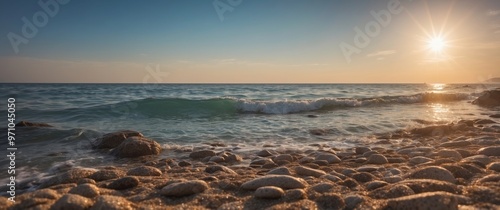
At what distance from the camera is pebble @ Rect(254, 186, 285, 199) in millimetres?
3078

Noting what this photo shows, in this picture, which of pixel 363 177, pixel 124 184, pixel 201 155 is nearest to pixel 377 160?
pixel 363 177

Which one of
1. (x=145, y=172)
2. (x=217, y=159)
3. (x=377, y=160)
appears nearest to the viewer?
(x=145, y=172)

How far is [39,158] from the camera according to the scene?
6.26 m

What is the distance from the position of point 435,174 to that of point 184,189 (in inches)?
118

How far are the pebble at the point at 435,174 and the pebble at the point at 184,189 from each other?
8.62 feet

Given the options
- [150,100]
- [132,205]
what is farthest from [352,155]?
[150,100]

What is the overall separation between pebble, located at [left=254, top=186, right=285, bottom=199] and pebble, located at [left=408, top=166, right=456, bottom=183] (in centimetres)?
179

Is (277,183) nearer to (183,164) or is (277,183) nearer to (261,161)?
(261,161)

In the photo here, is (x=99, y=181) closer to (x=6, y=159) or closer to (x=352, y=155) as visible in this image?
(x=6, y=159)

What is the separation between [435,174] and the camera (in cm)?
356

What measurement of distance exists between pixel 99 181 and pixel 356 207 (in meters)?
3.45

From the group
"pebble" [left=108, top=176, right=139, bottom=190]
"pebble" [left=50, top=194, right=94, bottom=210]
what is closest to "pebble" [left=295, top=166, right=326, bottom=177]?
"pebble" [left=108, top=176, right=139, bottom=190]

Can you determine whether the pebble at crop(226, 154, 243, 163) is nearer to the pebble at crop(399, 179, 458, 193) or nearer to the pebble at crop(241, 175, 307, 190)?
the pebble at crop(241, 175, 307, 190)

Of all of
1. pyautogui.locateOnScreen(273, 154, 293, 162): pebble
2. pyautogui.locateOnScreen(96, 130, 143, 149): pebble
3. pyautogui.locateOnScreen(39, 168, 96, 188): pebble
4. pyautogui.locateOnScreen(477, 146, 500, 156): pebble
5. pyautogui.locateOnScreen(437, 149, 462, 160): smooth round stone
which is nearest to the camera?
pyautogui.locateOnScreen(39, 168, 96, 188): pebble
